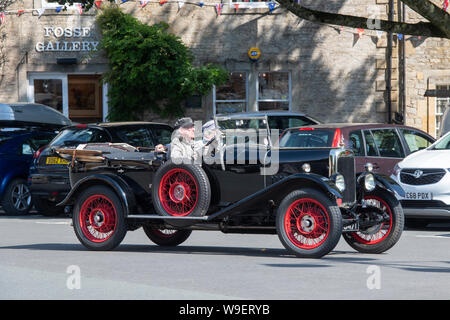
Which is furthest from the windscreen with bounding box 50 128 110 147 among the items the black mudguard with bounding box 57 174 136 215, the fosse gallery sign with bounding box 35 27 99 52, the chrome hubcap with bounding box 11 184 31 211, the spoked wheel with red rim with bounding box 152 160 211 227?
the fosse gallery sign with bounding box 35 27 99 52

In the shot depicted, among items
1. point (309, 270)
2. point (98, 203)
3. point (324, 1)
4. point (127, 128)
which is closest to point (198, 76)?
point (324, 1)

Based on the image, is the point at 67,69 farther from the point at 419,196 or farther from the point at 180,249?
the point at 180,249

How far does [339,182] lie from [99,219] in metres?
2.97

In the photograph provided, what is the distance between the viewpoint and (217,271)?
961cm

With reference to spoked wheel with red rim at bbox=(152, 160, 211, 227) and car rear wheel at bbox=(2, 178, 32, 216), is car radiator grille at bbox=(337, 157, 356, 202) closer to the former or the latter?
spoked wheel with red rim at bbox=(152, 160, 211, 227)

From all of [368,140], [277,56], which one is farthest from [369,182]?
[277,56]

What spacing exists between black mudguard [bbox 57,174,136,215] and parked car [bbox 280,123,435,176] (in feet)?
12.6

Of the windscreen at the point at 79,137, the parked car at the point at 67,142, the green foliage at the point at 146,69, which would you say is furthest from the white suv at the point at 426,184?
the green foliage at the point at 146,69

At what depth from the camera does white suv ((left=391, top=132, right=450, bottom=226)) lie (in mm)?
14504

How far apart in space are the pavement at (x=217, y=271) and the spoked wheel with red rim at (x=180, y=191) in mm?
503

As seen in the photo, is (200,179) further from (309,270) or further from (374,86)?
(374,86)

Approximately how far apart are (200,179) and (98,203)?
4.91 ft

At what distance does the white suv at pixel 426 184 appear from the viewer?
571 inches
